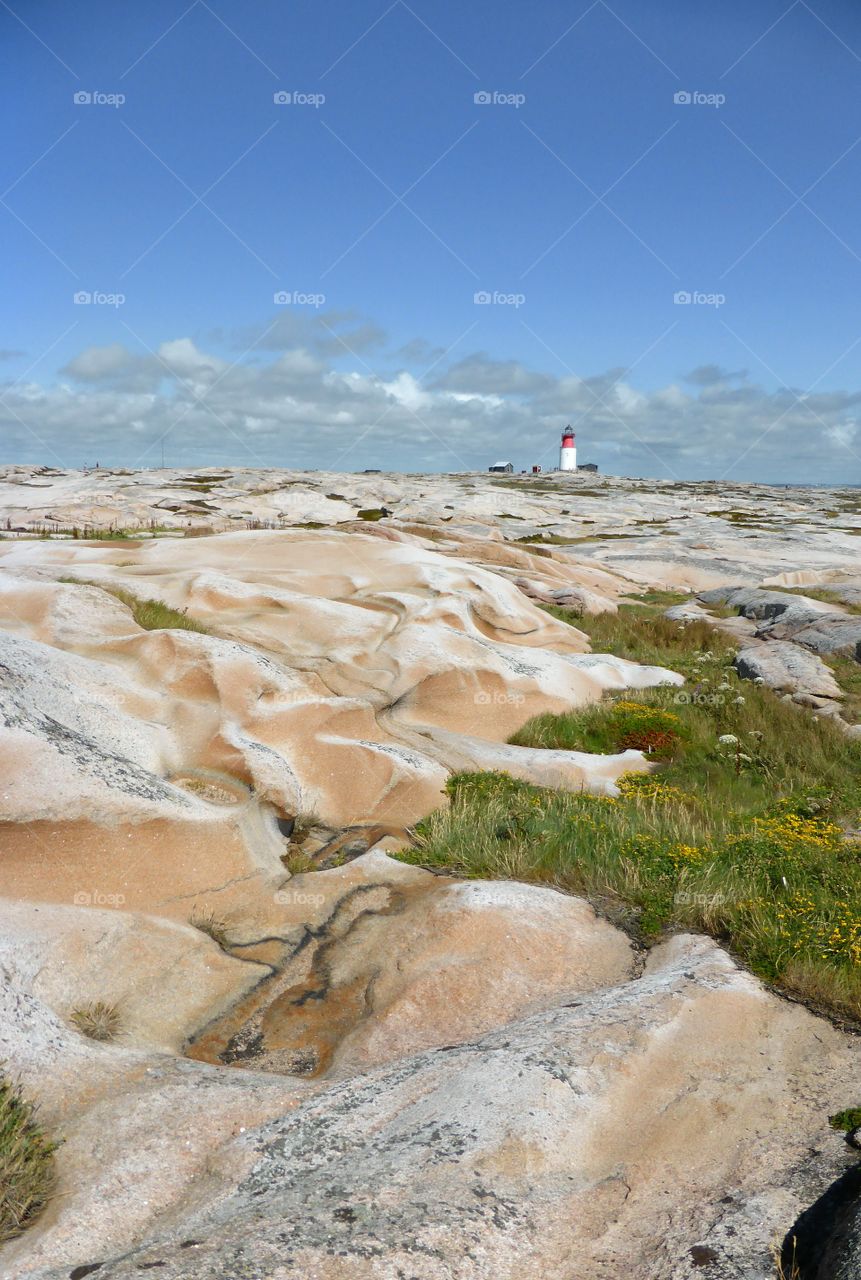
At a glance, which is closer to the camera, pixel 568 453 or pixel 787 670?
pixel 787 670

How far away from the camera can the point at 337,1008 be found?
7.48m

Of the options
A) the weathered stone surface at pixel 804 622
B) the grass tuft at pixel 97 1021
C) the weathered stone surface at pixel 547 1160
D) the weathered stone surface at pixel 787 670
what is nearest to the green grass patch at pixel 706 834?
the weathered stone surface at pixel 547 1160

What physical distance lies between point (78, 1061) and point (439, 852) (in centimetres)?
Result: 483

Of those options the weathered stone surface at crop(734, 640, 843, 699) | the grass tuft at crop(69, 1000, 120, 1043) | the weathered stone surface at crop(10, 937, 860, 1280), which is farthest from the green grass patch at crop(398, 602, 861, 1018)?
the grass tuft at crop(69, 1000, 120, 1043)

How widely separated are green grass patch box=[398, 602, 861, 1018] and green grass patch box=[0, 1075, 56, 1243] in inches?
207

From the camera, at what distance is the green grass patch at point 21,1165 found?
181 inches

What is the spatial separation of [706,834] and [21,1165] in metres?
8.08

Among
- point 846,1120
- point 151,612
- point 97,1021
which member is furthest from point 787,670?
point 97,1021

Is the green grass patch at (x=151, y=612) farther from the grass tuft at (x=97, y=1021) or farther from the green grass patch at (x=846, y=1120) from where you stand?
the green grass patch at (x=846, y=1120)

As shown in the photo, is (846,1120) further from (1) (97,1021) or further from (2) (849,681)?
(2) (849,681)

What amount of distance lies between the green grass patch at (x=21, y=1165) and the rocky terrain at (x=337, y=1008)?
0.37 ft

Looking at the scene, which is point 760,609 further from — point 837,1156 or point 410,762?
point 837,1156

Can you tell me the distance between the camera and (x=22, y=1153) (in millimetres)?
4934

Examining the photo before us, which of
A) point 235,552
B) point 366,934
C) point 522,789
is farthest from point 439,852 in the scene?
point 235,552
